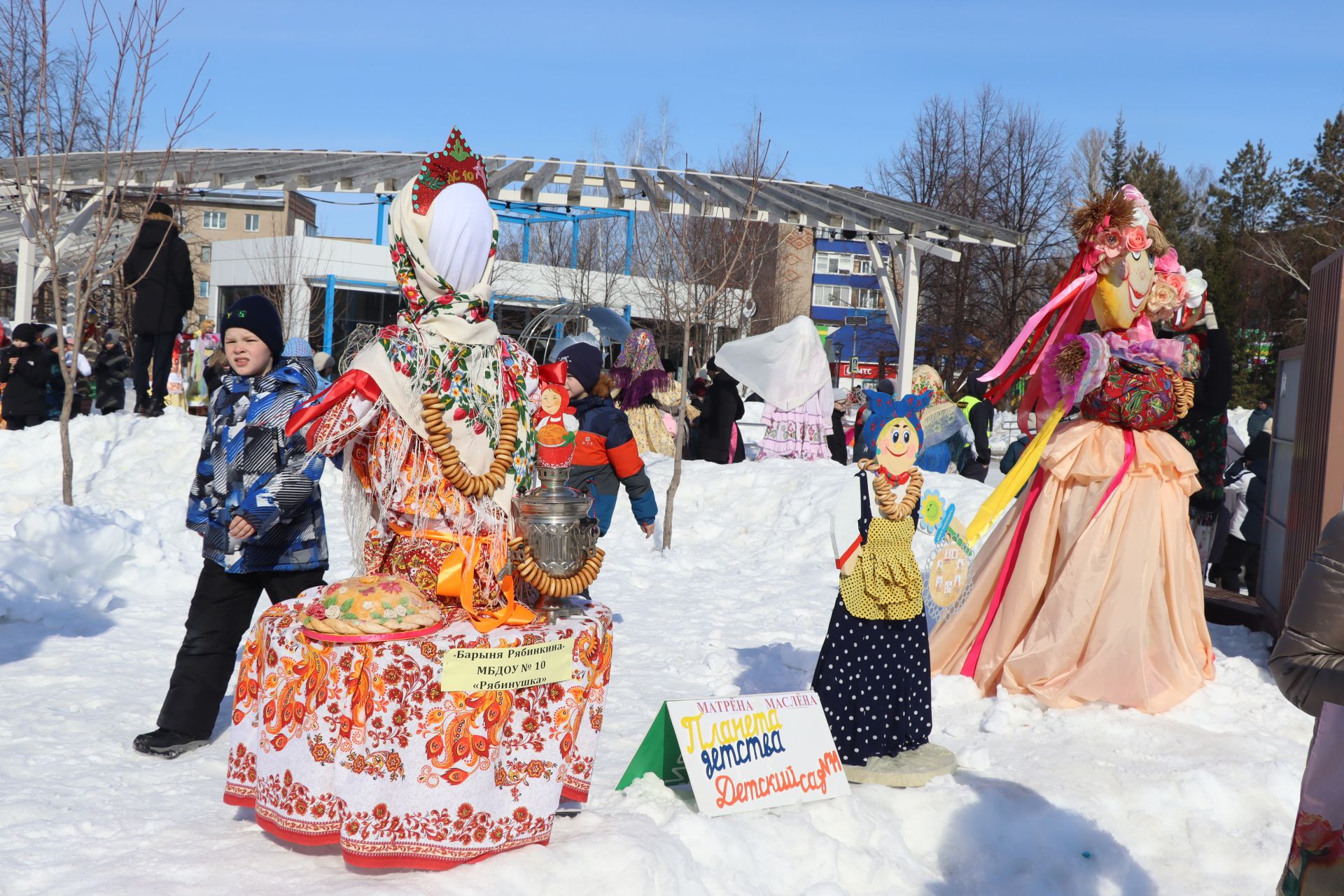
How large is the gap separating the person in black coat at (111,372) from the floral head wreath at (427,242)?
11568 millimetres

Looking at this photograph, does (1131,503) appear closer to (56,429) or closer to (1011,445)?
(1011,445)

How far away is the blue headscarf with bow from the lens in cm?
440

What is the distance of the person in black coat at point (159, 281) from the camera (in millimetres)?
9203

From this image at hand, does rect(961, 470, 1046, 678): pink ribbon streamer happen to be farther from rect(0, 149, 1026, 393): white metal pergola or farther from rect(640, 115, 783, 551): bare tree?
rect(0, 149, 1026, 393): white metal pergola

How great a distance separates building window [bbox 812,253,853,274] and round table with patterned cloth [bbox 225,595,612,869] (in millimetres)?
60618

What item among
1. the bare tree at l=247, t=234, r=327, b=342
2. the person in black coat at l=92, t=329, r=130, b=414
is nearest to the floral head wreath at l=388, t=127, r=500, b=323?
the person in black coat at l=92, t=329, r=130, b=414

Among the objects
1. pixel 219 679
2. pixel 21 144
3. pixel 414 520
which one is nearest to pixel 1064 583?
pixel 414 520

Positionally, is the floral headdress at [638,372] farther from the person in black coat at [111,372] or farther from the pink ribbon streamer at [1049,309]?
the pink ribbon streamer at [1049,309]

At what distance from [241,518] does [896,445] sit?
2.56 meters

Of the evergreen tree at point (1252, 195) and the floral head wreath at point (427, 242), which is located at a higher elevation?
the evergreen tree at point (1252, 195)

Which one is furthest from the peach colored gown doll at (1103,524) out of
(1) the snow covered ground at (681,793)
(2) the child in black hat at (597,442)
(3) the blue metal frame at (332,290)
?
(3) the blue metal frame at (332,290)

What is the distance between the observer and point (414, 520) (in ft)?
10.7

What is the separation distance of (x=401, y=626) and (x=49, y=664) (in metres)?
3.43

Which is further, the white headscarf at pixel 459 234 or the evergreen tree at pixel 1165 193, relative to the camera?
the evergreen tree at pixel 1165 193
